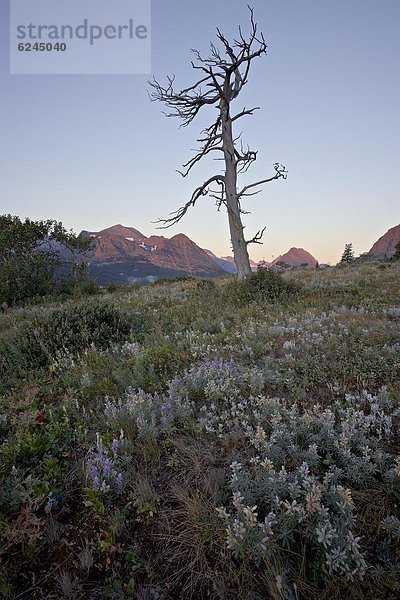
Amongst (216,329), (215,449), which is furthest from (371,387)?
(216,329)

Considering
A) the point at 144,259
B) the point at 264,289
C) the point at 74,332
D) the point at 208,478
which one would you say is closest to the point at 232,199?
the point at 264,289

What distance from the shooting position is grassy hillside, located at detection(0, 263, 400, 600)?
1906 mm

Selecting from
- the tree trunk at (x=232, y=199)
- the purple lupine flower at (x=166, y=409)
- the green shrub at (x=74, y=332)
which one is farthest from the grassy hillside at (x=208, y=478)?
the tree trunk at (x=232, y=199)

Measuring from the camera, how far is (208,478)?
2.58 metres

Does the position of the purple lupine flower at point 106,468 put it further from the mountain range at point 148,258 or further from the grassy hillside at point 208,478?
the mountain range at point 148,258

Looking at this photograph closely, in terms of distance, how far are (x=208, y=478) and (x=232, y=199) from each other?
14.9m

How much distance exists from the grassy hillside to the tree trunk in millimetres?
10973

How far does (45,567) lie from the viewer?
2117mm

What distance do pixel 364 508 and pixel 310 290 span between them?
371 inches

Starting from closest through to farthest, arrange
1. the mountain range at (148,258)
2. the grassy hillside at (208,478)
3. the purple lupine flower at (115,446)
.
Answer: the grassy hillside at (208,478) → the purple lupine flower at (115,446) → the mountain range at (148,258)

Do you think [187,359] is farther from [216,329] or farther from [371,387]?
[371,387]

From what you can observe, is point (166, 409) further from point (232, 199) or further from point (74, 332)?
point (232, 199)

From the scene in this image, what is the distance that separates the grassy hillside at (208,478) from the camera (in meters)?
1.91

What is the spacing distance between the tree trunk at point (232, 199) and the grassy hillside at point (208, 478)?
1097 cm
